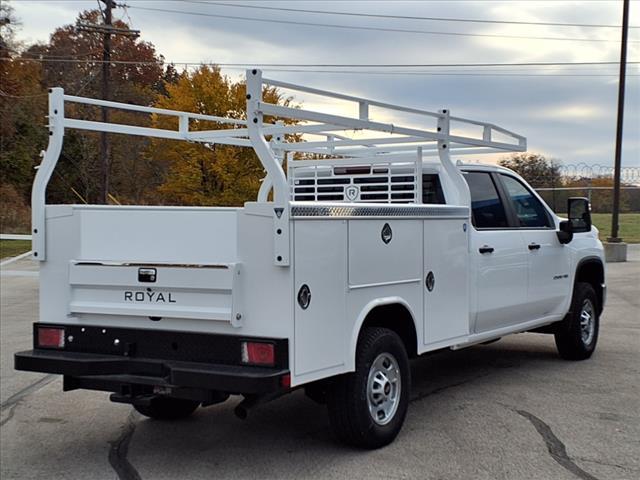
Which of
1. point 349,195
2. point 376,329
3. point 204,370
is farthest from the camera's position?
point 349,195

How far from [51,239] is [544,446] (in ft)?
12.5

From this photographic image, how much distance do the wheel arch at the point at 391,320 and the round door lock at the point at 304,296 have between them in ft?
1.76

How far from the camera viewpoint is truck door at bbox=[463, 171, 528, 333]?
7.07m

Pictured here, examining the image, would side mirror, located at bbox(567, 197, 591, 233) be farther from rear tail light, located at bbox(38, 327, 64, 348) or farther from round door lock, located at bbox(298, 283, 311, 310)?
rear tail light, located at bbox(38, 327, 64, 348)

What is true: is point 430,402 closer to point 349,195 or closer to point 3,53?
point 349,195

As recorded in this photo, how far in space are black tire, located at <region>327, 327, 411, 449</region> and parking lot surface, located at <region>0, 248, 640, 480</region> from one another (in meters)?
0.14

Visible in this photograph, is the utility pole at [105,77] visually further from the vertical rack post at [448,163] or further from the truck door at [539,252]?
the vertical rack post at [448,163]

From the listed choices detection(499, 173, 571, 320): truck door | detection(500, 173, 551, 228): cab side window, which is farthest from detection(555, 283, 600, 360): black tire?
detection(500, 173, 551, 228): cab side window

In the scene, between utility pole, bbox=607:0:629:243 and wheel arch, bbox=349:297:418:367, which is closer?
wheel arch, bbox=349:297:418:367

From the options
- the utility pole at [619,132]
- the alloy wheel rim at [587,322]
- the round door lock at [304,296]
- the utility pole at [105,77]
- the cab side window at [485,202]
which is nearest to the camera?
the round door lock at [304,296]

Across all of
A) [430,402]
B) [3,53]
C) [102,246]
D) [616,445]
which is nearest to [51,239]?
[102,246]

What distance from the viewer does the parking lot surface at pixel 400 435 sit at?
5312 mm

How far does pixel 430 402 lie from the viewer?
7.00 metres

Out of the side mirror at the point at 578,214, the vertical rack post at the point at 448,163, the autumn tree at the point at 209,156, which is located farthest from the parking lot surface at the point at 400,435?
the autumn tree at the point at 209,156
